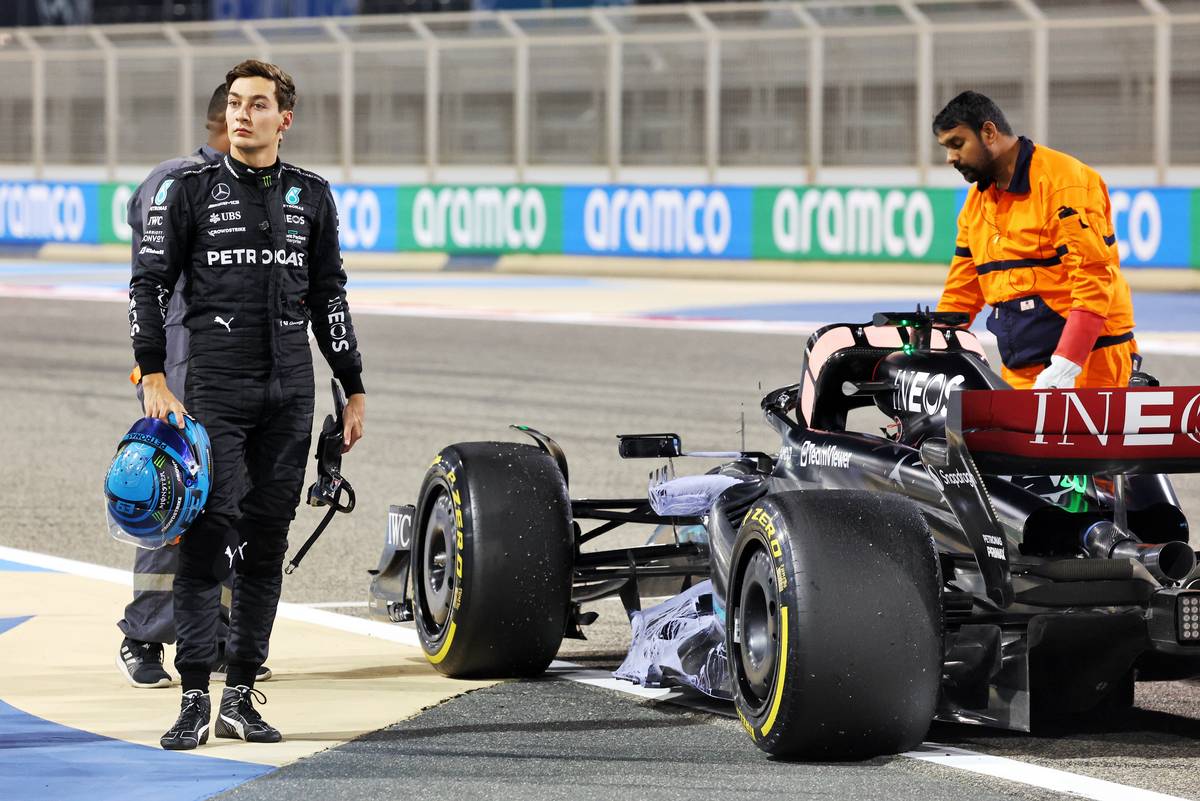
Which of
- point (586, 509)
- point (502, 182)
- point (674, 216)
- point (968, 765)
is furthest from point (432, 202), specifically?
point (968, 765)

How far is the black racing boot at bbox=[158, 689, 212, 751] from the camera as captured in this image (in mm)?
5555

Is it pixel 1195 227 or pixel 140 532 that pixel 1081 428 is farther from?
pixel 1195 227

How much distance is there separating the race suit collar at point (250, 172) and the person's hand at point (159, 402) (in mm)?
582

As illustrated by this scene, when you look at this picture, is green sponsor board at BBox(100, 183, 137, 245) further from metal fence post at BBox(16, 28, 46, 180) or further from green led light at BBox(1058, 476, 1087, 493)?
green led light at BBox(1058, 476, 1087, 493)

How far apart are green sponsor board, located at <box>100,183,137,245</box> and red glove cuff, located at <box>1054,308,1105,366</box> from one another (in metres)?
25.0

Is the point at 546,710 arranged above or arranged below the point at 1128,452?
below

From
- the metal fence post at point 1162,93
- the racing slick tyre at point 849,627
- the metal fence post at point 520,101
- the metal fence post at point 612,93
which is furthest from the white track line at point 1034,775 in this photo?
the metal fence post at point 520,101

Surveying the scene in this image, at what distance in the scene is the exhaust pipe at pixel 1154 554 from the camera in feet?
17.8

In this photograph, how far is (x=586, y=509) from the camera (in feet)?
22.9

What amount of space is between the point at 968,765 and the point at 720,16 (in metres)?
23.9

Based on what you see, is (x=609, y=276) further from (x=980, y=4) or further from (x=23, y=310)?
(x=23, y=310)

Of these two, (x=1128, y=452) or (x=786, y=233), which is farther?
(x=786, y=233)

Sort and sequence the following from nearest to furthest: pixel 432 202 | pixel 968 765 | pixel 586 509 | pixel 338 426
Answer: pixel 968 765 → pixel 338 426 → pixel 586 509 → pixel 432 202

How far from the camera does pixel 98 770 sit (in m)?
5.34
